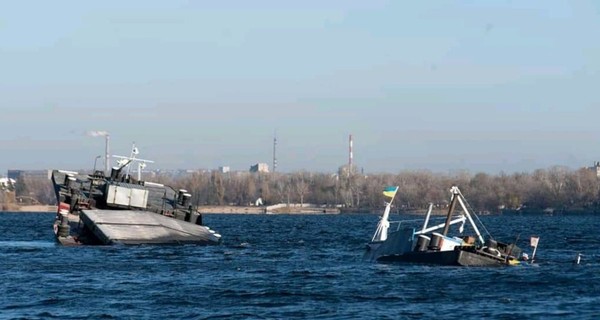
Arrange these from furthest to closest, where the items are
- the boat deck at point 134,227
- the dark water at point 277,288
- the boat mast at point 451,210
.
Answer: the boat deck at point 134,227 → the boat mast at point 451,210 → the dark water at point 277,288

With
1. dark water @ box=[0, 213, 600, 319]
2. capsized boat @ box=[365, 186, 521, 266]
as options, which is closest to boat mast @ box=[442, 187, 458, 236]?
capsized boat @ box=[365, 186, 521, 266]

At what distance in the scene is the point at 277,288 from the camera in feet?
172

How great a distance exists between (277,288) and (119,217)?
3216cm

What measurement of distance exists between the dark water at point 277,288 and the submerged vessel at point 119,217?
Answer: 6.38 meters

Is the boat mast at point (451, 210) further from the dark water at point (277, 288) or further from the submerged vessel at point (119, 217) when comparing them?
the submerged vessel at point (119, 217)

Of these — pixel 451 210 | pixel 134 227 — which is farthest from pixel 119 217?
pixel 451 210

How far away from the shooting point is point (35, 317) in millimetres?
42500

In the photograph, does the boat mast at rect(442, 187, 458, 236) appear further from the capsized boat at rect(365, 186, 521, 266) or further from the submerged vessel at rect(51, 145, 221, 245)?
the submerged vessel at rect(51, 145, 221, 245)

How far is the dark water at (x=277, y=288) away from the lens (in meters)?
44.3

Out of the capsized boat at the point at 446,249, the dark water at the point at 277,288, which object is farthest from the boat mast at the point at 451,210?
the dark water at the point at 277,288

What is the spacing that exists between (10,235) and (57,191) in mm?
22907

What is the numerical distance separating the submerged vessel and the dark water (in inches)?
251

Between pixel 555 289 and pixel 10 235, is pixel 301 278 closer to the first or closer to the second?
pixel 555 289

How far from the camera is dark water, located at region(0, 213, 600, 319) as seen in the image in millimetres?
44281
